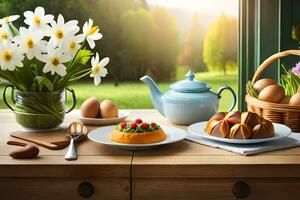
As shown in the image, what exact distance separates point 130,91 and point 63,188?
108 cm

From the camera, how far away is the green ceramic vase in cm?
159

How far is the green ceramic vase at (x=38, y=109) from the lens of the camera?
1.59 meters

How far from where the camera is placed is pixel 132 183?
1.31 m

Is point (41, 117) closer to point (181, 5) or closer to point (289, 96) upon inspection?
point (289, 96)

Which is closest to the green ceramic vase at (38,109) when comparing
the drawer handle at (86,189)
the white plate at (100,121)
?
the white plate at (100,121)

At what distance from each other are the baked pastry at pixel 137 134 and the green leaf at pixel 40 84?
0.90 feet

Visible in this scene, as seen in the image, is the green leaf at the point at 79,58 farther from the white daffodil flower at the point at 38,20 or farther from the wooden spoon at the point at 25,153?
the wooden spoon at the point at 25,153

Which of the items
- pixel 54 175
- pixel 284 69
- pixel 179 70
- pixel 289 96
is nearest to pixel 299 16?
pixel 284 69

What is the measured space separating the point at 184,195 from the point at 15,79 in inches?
25.5

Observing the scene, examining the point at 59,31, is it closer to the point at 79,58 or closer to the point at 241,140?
the point at 79,58

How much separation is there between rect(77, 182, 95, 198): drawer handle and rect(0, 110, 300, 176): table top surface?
0.06m

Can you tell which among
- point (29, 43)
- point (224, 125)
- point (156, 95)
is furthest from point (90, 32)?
point (224, 125)

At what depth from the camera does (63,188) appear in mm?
1321

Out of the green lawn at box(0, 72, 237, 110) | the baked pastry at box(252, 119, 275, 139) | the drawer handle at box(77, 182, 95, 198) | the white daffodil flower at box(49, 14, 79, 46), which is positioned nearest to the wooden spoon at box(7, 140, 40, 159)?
the drawer handle at box(77, 182, 95, 198)
